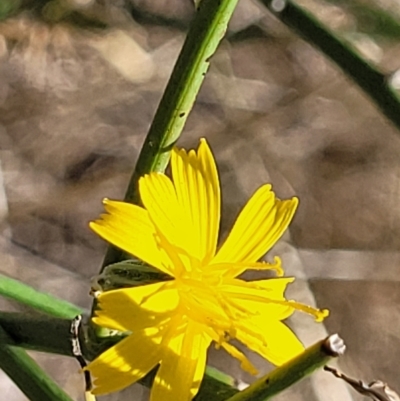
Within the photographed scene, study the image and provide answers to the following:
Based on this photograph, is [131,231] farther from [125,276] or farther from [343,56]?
[343,56]

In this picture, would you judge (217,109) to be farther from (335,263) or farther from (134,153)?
(335,263)

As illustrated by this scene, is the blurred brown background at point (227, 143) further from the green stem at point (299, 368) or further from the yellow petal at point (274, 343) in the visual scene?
the green stem at point (299, 368)

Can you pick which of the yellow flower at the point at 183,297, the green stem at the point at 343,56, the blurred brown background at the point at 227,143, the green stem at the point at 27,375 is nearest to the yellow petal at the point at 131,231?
the yellow flower at the point at 183,297

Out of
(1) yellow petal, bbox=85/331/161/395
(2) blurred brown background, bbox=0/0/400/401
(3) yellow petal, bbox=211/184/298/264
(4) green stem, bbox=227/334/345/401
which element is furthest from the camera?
(2) blurred brown background, bbox=0/0/400/401

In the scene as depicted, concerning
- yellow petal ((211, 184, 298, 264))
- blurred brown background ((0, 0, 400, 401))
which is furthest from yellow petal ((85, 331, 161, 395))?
blurred brown background ((0, 0, 400, 401))

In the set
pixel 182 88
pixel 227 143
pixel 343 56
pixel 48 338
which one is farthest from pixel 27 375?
pixel 227 143

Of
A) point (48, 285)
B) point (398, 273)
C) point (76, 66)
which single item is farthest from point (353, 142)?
point (48, 285)

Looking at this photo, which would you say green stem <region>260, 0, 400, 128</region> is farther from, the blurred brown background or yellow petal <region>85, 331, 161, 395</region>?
the blurred brown background
